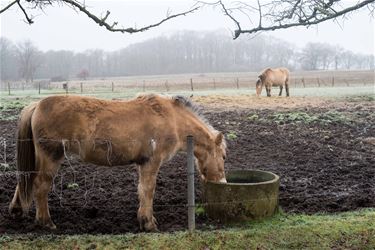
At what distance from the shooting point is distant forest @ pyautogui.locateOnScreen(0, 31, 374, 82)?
11219cm

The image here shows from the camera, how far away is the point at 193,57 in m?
124

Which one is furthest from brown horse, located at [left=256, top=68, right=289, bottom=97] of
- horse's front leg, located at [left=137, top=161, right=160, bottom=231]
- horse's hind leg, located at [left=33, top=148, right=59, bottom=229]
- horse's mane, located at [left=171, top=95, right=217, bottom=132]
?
horse's hind leg, located at [left=33, top=148, right=59, bottom=229]

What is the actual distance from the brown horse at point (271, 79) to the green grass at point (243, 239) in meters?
19.5

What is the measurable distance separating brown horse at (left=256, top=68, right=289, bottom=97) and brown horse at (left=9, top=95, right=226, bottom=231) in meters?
19.2

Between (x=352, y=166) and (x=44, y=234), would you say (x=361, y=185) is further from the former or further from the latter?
(x=44, y=234)

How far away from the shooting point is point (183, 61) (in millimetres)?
123938

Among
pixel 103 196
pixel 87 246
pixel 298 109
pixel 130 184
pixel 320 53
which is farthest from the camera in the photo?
pixel 320 53

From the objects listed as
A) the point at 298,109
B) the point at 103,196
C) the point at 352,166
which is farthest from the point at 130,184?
the point at 298,109

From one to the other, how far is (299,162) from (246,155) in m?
1.08

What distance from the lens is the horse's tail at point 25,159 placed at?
521 centimetres

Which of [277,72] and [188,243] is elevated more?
[277,72]

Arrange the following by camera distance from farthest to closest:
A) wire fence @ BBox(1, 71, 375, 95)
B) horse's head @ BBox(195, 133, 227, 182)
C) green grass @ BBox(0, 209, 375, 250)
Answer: wire fence @ BBox(1, 71, 375, 95) < horse's head @ BBox(195, 133, 227, 182) < green grass @ BBox(0, 209, 375, 250)

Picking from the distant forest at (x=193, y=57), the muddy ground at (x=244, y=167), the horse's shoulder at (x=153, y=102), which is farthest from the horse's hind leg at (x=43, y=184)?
the distant forest at (x=193, y=57)

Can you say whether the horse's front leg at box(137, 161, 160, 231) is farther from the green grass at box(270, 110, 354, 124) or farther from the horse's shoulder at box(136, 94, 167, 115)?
the green grass at box(270, 110, 354, 124)
